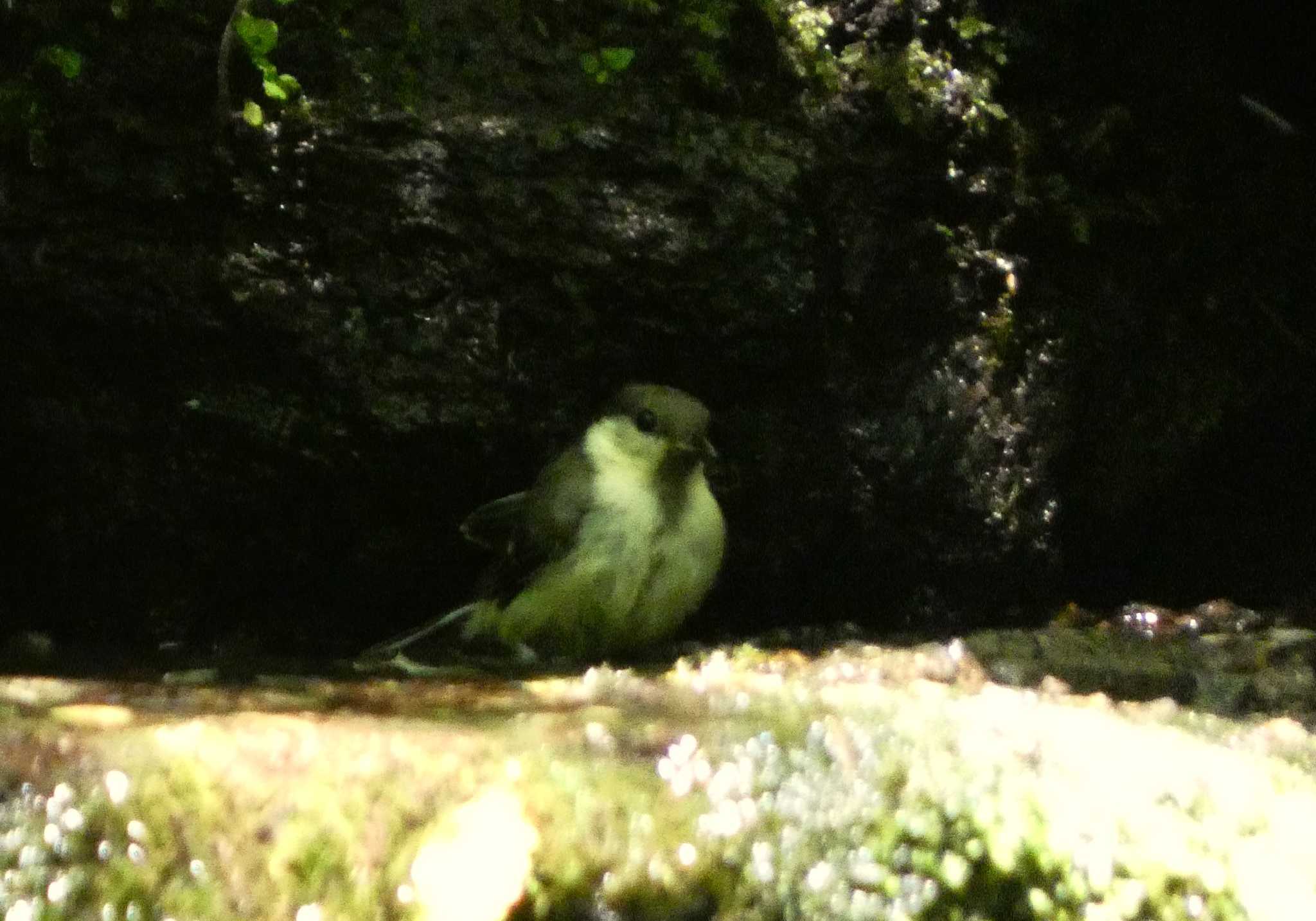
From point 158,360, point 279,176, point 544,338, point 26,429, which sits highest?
point 279,176

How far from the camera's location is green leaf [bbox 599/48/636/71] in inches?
136

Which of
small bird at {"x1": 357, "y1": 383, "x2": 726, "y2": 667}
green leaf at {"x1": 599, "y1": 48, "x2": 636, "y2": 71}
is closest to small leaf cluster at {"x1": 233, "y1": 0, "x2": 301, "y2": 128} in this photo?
green leaf at {"x1": 599, "y1": 48, "x2": 636, "y2": 71}

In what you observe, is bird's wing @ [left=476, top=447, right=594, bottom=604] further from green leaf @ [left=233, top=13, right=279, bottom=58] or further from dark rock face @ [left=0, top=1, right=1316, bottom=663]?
green leaf @ [left=233, top=13, right=279, bottom=58]

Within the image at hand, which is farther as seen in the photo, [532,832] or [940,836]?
[940,836]

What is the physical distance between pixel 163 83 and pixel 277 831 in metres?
2.27

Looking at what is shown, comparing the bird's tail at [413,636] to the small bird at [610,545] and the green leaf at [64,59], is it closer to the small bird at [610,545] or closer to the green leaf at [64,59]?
the small bird at [610,545]

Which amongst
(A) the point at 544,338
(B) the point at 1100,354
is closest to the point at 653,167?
(A) the point at 544,338

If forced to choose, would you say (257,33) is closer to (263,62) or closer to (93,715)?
(263,62)

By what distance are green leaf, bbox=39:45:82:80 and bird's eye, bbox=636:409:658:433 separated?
1.57 meters

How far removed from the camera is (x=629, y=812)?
1.76 meters

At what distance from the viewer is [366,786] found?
68.0 inches

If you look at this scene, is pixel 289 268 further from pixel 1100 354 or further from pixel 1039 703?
pixel 1100 354

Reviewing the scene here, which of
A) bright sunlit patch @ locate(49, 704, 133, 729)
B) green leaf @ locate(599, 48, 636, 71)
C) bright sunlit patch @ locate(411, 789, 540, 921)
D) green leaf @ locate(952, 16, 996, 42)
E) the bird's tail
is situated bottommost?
the bird's tail

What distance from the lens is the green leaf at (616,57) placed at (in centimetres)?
344
